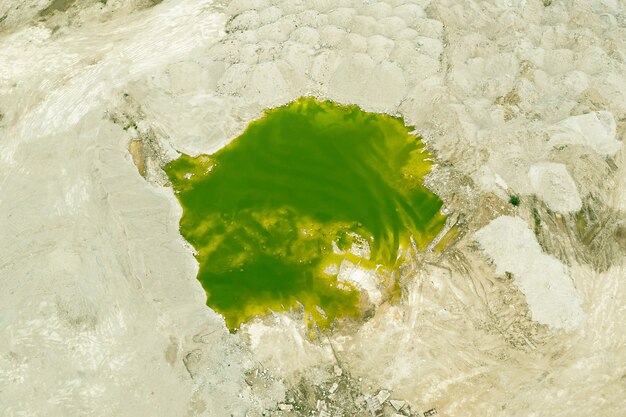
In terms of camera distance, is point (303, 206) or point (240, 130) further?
point (240, 130)

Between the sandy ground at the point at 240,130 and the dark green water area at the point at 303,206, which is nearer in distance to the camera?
the sandy ground at the point at 240,130

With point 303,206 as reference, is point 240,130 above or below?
above

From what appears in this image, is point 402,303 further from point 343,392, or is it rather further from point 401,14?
point 401,14

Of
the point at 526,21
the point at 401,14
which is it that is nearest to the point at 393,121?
the point at 401,14

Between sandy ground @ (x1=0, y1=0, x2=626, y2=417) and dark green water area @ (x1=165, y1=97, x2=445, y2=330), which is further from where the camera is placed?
dark green water area @ (x1=165, y1=97, x2=445, y2=330)
